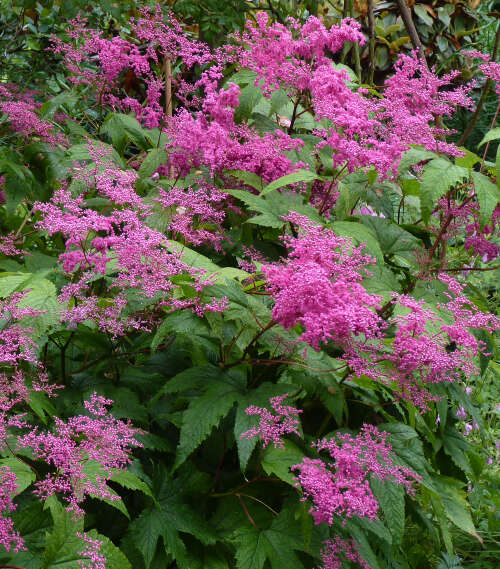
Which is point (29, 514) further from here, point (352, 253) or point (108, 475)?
point (352, 253)

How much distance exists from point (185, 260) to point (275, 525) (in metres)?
0.79

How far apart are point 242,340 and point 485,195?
837 millimetres

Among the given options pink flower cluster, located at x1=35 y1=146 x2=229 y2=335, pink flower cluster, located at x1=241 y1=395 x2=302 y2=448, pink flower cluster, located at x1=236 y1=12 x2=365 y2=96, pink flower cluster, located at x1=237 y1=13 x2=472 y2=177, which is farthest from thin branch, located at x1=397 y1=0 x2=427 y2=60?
pink flower cluster, located at x1=241 y1=395 x2=302 y2=448

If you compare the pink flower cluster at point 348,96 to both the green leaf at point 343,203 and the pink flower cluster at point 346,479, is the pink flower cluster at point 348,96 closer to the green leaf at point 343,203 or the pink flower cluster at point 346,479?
the green leaf at point 343,203

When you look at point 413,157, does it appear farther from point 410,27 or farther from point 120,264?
point 410,27

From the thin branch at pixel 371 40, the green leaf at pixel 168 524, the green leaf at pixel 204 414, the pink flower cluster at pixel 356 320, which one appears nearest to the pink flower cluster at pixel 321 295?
the pink flower cluster at pixel 356 320

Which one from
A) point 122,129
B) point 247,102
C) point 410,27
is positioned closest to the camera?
point 247,102

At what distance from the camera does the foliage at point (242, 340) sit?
156 cm

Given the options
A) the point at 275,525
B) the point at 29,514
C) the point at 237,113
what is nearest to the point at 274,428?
the point at 275,525

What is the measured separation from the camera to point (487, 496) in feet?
12.0

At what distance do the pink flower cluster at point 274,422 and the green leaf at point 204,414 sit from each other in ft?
0.33

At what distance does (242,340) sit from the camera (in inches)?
69.7

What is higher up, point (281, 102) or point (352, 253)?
point (281, 102)

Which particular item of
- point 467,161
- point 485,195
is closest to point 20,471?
point 485,195
